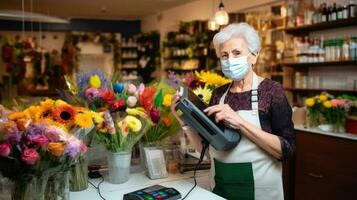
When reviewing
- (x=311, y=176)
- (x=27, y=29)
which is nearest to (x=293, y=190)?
(x=311, y=176)

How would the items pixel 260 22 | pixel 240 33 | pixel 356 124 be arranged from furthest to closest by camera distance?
1. pixel 260 22
2. pixel 356 124
3. pixel 240 33

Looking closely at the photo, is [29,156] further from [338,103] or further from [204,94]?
[338,103]

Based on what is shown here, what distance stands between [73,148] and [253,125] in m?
0.82

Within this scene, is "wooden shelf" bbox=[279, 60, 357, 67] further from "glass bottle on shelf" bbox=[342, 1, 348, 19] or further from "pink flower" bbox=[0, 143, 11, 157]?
"pink flower" bbox=[0, 143, 11, 157]

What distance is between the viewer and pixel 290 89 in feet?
16.8

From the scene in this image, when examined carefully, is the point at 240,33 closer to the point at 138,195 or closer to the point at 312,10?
the point at 138,195

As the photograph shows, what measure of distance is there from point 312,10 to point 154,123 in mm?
3823

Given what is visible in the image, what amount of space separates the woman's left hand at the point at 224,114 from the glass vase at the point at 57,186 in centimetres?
64

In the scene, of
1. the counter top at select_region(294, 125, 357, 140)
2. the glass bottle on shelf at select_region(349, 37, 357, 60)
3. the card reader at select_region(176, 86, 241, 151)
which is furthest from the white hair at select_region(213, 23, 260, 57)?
the glass bottle on shelf at select_region(349, 37, 357, 60)

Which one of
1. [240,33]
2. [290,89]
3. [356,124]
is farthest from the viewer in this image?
[290,89]

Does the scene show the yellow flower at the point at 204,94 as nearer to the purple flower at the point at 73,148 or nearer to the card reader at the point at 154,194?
the card reader at the point at 154,194

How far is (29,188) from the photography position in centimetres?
116

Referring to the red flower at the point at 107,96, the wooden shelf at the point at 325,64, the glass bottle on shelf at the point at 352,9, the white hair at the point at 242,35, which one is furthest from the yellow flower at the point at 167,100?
the glass bottle on shelf at the point at 352,9

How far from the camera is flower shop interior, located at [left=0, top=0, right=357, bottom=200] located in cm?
120
